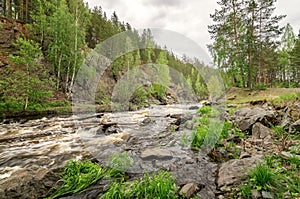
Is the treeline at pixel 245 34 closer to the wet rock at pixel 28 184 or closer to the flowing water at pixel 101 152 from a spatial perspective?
the flowing water at pixel 101 152

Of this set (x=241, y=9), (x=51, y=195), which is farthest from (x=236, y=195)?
(x=241, y=9)

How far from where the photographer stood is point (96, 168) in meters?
4.35

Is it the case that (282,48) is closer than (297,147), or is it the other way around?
(297,147)

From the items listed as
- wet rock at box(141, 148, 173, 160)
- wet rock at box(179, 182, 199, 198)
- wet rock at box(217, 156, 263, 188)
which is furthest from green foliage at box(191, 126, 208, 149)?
wet rock at box(179, 182, 199, 198)

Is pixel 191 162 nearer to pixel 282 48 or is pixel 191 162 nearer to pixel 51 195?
pixel 51 195

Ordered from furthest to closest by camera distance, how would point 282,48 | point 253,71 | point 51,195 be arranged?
point 282,48 < point 253,71 < point 51,195

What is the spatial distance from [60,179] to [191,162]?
11.5 feet

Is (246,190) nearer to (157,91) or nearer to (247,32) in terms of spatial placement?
(247,32)

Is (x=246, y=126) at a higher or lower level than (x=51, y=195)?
higher

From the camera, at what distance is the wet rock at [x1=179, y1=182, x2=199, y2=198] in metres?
3.24

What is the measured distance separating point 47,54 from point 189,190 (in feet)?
87.9

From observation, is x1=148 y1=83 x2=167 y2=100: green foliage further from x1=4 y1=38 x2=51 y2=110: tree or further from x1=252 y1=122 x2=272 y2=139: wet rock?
x1=252 y1=122 x2=272 y2=139: wet rock

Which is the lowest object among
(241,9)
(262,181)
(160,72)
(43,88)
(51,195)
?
(51,195)

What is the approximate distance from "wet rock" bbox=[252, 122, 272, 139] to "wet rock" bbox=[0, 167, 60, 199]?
258 inches
